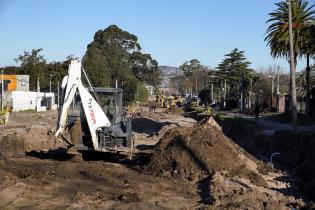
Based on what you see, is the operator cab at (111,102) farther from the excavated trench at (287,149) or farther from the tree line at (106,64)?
the tree line at (106,64)

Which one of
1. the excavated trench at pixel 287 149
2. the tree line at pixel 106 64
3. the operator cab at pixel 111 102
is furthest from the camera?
the tree line at pixel 106 64

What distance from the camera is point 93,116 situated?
18844 mm

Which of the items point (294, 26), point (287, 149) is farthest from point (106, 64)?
point (287, 149)

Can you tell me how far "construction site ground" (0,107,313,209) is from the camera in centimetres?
1250

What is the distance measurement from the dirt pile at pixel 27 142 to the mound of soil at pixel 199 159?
8.43 meters

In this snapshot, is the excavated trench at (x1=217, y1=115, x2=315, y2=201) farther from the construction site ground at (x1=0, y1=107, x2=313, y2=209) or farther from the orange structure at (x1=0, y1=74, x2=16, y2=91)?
the orange structure at (x1=0, y1=74, x2=16, y2=91)

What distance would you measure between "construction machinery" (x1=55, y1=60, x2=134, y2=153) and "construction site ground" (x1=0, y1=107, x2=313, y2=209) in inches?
30.2

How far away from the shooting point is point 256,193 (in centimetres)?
1333

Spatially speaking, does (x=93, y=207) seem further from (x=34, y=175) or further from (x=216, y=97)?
(x=216, y=97)

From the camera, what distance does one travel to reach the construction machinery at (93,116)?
18.7 metres

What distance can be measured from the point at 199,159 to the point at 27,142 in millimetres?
11881

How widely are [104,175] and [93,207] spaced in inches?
189

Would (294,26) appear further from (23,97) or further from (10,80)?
(10,80)

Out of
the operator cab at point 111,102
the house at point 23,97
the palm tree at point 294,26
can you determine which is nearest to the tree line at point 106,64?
the house at point 23,97
